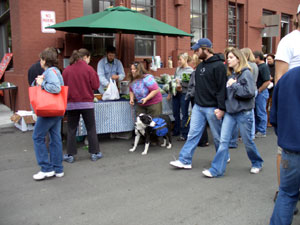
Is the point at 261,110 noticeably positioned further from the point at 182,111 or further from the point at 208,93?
the point at 208,93

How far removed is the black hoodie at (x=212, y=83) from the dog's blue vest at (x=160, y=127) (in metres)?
1.41

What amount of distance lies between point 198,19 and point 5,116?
26.4 feet

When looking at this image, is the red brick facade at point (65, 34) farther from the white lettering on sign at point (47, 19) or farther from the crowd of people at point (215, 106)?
the crowd of people at point (215, 106)

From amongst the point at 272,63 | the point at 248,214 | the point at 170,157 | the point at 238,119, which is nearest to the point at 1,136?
the point at 170,157

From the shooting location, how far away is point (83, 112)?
5.40m

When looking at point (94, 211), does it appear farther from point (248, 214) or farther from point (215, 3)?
point (215, 3)

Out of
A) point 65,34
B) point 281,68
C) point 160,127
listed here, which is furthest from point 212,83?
point 65,34

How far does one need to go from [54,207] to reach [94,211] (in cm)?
52

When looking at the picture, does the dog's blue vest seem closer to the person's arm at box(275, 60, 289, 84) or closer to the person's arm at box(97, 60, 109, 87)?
the person's arm at box(97, 60, 109, 87)

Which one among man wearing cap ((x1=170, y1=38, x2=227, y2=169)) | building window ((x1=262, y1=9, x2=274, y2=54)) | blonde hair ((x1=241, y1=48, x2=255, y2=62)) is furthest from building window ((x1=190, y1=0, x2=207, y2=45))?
man wearing cap ((x1=170, y1=38, x2=227, y2=169))

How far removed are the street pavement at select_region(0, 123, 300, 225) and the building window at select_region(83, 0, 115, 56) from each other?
427 centimetres

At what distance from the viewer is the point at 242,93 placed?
435cm

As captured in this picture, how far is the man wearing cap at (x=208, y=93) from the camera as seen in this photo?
459 centimetres

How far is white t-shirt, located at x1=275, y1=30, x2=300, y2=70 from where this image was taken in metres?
3.29
